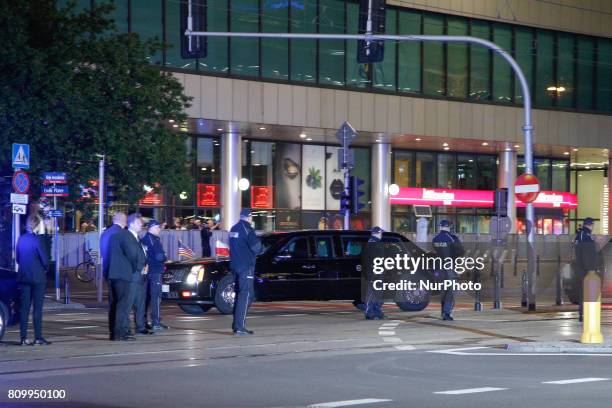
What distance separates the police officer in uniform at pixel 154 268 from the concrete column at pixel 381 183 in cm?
3583

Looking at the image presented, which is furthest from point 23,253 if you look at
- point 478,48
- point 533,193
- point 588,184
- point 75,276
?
point 588,184

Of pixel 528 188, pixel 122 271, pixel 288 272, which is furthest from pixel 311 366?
pixel 528 188

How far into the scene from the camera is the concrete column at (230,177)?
49656mm

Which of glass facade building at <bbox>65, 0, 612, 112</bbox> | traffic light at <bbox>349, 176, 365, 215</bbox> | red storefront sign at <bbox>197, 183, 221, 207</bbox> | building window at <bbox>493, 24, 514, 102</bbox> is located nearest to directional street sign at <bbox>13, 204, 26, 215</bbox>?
traffic light at <bbox>349, 176, 365, 215</bbox>

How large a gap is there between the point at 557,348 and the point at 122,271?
6067mm

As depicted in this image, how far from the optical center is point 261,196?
174 feet

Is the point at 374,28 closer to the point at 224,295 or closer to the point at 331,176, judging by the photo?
the point at 224,295

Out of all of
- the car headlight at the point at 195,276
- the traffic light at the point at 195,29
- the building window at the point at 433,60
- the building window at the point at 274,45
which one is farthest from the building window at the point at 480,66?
the car headlight at the point at 195,276

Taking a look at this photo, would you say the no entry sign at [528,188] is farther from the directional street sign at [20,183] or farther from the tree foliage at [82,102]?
the tree foliage at [82,102]

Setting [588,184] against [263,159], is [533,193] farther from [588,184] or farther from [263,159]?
Answer: [588,184]

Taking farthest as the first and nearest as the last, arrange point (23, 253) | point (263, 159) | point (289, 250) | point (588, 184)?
point (588, 184) → point (263, 159) → point (289, 250) → point (23, 253)

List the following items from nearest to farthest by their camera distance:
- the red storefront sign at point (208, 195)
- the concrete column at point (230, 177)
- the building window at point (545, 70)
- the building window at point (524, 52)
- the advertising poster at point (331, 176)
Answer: the concrete column at point (230, 177)
the red storefront sign at point (208, 195)
the advertising poster at point (331, 176)
the building window at point (524, 52)
the building window at point (545, 70)

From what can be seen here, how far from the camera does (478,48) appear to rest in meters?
56.1

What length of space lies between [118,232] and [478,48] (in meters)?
41.1
